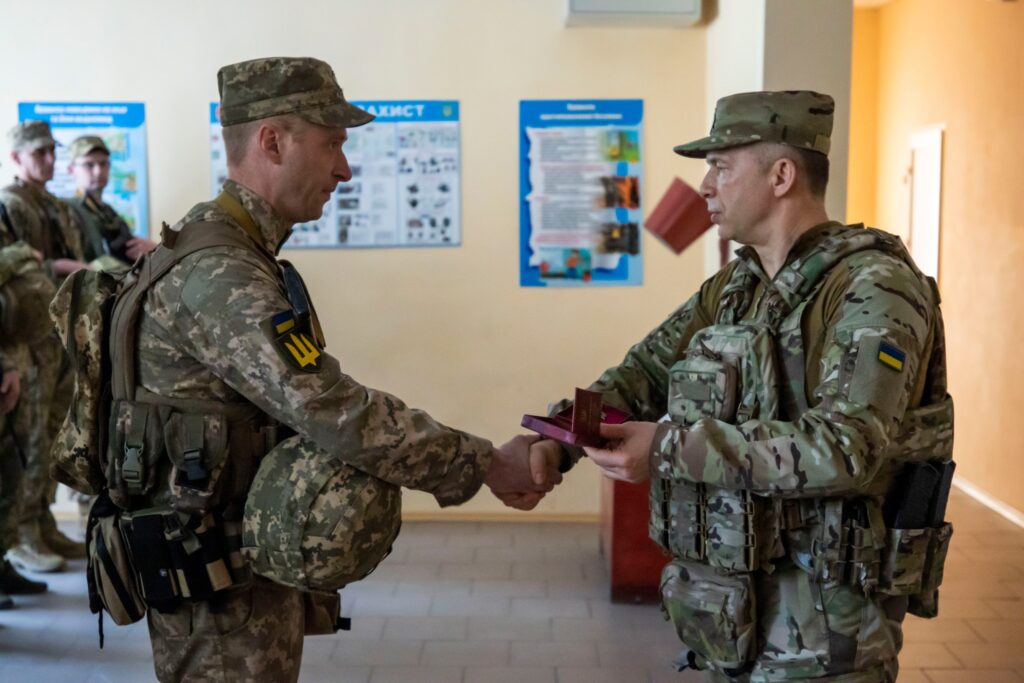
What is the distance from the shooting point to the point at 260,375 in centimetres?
181

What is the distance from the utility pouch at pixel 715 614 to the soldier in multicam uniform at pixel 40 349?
125 inches

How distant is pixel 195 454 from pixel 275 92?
2.46ft

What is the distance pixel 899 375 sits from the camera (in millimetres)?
1694

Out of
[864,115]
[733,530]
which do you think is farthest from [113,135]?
[864,115]

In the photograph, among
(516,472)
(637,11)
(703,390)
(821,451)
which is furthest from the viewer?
(637,11)

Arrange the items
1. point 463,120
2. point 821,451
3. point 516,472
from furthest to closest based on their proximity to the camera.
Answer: point 463,120
point 516,472
point 821,451

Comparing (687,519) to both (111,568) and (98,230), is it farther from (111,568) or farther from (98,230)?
(98,230)

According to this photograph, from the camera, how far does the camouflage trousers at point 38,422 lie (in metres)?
4.23

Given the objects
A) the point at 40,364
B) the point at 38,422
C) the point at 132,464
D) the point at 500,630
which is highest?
the point at 132,464

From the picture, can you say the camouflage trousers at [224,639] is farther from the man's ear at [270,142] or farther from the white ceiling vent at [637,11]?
the white ceiling vent at [637,11]

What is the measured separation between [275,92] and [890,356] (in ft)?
4.24

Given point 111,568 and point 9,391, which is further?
point 9,391

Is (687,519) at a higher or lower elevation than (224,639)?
higher

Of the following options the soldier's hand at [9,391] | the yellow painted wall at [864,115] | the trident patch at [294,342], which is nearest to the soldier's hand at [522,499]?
the trident patch at [294,342]
